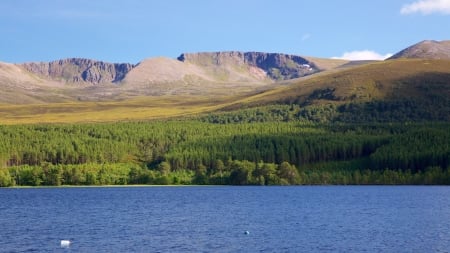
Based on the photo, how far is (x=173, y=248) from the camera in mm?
78438

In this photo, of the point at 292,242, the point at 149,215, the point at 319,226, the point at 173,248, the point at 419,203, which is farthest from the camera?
the point at 419,203

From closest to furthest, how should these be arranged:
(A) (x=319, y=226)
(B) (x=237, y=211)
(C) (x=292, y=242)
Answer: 1. (C) (x=292, y=242)
2. (A) (x=319, y=226)
3. (B) (x=237, y=211)

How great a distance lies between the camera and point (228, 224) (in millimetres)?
103875

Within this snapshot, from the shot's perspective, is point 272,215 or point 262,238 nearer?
point 262,238

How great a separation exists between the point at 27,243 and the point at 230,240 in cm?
2294

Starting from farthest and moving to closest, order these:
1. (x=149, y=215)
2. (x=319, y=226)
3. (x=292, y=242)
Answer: (x=149, y=215)
(x=319, y=226)
(x=292, y=242)

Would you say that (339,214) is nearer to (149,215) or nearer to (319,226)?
(319,226)

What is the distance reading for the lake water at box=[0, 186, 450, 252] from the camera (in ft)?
265

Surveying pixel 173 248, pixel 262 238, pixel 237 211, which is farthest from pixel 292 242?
pixel 237 211

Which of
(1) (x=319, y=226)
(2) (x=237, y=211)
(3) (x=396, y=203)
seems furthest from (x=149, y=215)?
(3) (x=396, y=203)

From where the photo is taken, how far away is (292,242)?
8406cm

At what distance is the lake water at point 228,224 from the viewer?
265 feet

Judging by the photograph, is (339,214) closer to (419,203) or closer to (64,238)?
(419,203)

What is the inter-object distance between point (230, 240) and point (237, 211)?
4124 centimetres
